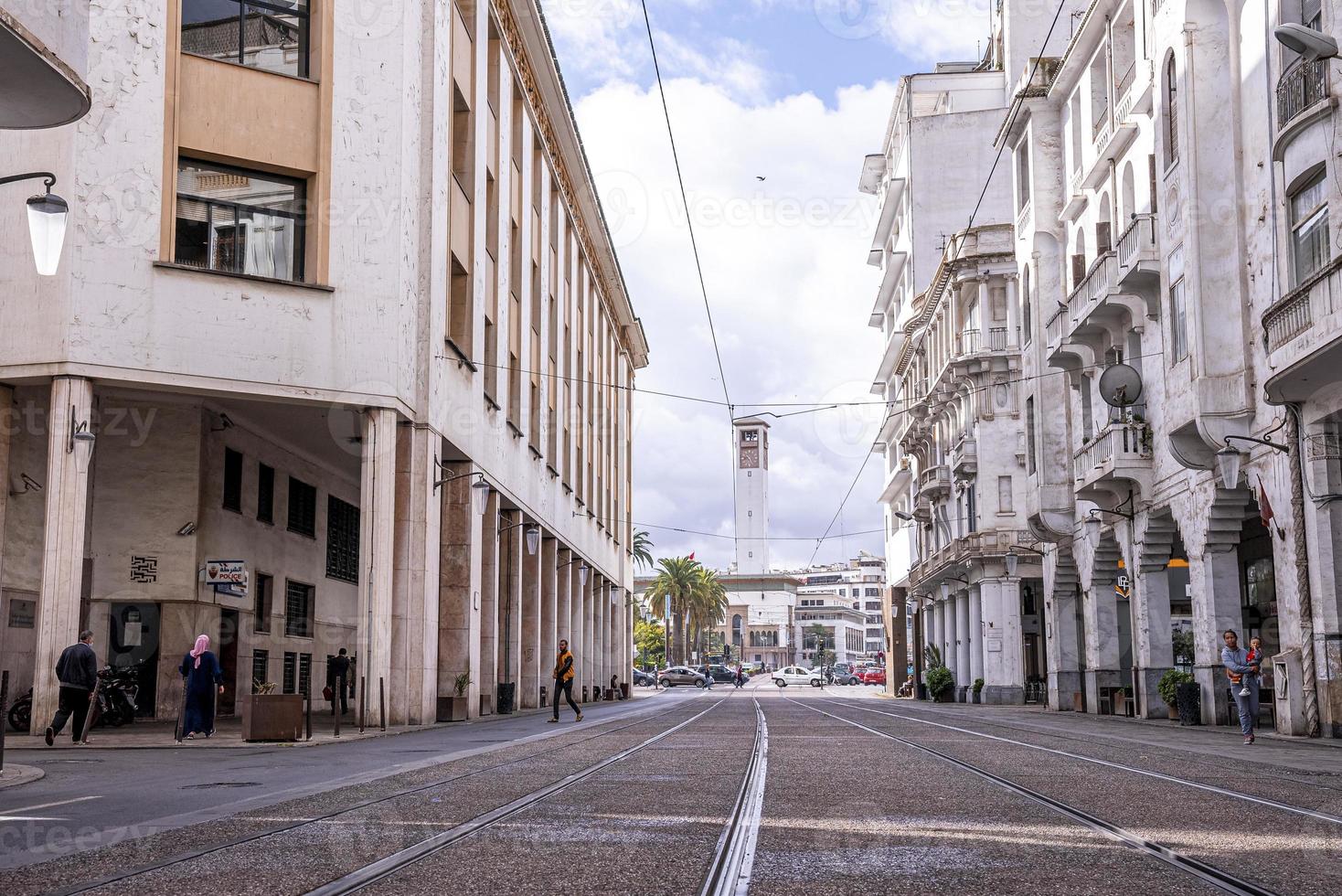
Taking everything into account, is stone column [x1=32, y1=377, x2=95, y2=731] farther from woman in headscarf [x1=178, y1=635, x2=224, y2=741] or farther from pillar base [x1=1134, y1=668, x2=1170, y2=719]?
pillar base [x1=1134, y1=668, x2=1170, y2=719]

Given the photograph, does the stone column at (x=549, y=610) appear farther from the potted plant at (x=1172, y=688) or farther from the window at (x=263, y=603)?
the potted plant at (x=1172, y=688)

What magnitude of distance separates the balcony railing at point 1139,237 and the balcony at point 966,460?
2164cm

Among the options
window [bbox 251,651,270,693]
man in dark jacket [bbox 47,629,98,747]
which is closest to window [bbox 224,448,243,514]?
window [bbox 251,651,270,693]

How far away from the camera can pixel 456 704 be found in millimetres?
27234

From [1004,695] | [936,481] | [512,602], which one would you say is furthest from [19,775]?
[936,481]

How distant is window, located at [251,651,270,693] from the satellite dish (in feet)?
65.3

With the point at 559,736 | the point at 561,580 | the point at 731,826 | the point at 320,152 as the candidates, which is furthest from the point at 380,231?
the point at 561,580

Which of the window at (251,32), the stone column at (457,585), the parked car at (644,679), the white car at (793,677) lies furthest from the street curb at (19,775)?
the parked car at (644,679)

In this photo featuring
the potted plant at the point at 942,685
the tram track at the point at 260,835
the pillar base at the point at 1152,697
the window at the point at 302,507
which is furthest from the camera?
the potted plant at the point at 942,685

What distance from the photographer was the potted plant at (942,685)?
53.3m

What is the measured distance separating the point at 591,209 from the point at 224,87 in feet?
92.9

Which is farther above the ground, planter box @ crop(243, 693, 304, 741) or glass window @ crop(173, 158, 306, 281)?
glass window @ crop(173, 158, 306, 281)

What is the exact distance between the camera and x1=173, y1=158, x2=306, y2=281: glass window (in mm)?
22094

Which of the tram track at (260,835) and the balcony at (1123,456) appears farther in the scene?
the balcony at (1123,456)
